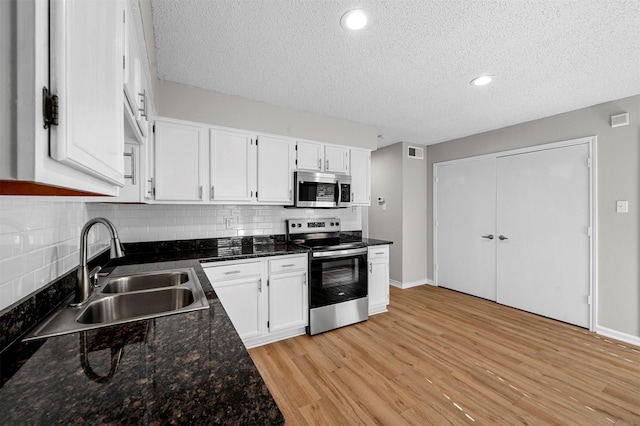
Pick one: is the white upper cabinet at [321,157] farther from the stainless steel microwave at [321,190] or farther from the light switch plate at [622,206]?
the light switch plate at [622,206]

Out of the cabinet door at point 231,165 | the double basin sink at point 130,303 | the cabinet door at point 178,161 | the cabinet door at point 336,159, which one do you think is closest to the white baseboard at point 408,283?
the cabinet door at point 336,159

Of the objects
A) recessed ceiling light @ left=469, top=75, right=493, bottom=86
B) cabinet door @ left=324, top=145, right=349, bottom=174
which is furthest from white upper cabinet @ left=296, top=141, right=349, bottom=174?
recessed ceiling light @ left=469, top=75, right=493, bottom=86

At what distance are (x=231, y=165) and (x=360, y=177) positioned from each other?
1711 mm

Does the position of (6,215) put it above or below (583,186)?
below

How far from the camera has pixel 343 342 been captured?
9.02ft

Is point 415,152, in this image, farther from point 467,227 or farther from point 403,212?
point 467,227

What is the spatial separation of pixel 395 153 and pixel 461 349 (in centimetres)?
321

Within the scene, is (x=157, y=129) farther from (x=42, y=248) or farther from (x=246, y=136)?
(x=42, y=248)

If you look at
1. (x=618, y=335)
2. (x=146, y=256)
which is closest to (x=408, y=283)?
(x=618, y=335)

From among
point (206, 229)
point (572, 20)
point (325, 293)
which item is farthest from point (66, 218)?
point (572, 20)

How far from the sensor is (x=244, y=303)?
8.34 feet

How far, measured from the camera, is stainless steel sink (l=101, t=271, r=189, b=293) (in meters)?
1.67

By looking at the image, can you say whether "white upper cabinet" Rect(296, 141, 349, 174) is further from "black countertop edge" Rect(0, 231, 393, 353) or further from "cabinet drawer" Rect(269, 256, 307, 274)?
"cabinet drawer" Rect(269, 256, 307, 274)

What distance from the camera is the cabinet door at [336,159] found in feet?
11.1
